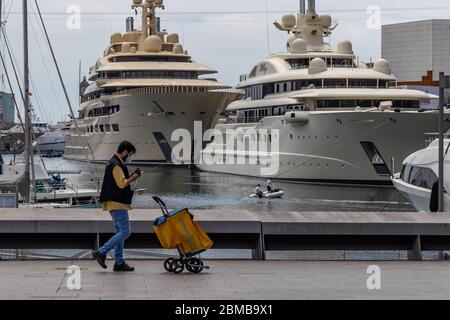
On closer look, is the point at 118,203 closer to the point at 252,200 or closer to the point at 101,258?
the point at 101,258

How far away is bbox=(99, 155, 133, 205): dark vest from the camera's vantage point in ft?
42.9

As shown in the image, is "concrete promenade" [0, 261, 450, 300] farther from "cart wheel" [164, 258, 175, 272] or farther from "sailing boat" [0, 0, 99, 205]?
"sailing boat" [0, 0, 99, 205]

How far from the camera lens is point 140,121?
95062 millimetres

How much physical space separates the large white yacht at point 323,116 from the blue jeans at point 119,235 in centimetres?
4743

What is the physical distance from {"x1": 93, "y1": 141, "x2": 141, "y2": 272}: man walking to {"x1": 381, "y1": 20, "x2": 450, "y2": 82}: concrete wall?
9416 cm

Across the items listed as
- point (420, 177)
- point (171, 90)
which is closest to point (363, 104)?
point (171, 90)

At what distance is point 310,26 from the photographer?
257ft

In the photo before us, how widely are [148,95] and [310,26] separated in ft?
64.3

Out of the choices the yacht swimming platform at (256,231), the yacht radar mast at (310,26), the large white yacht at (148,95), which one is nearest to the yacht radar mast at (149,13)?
the large white yacht at (148,95)

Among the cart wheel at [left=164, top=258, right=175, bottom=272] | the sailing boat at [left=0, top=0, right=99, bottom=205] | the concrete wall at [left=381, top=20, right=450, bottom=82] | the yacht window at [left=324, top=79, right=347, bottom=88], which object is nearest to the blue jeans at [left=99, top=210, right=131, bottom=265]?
the cart wheel at [left=164, top=258, right=175, bottom=272]

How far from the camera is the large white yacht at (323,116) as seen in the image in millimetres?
60312

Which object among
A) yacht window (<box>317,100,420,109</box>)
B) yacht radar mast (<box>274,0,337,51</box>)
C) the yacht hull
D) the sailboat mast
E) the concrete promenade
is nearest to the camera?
the concrete promenade
